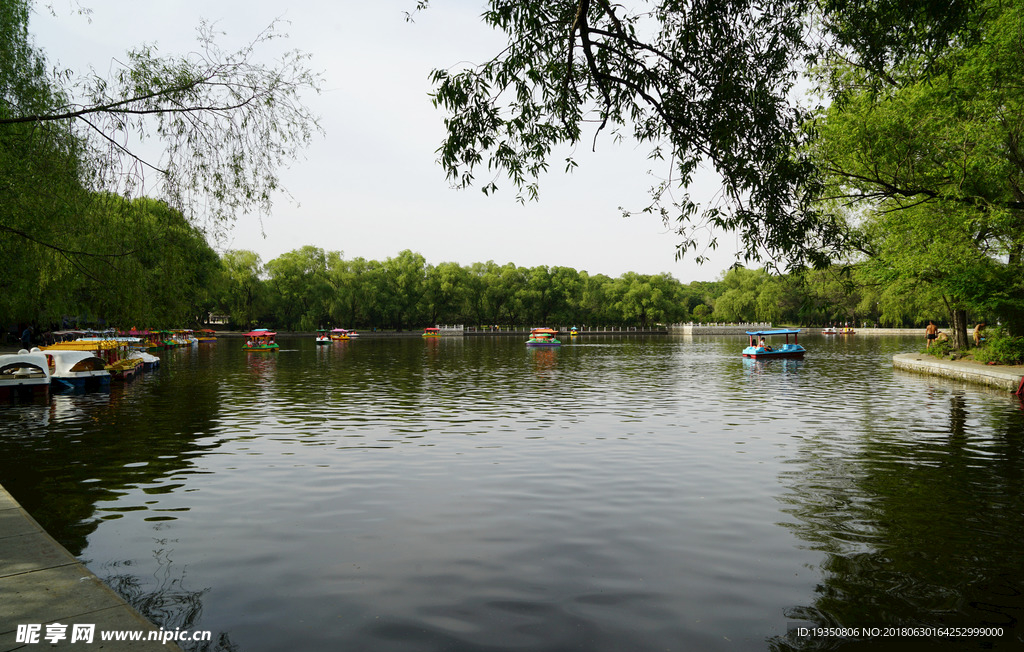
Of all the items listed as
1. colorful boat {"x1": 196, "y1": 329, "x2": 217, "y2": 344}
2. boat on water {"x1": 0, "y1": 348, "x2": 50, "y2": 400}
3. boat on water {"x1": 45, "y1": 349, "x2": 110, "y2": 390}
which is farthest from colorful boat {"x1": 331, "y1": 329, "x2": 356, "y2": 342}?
boat on water {"x1": 0, "y1": 348, "x2": 50, "y2": 400}

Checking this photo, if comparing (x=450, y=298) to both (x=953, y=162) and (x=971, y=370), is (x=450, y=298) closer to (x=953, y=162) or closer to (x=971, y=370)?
(x=971, y=370)

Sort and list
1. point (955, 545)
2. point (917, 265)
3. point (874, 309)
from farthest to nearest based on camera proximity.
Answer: point (874, 309), point (917, 265), point (955, 545)

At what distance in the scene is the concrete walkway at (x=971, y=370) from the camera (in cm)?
2798

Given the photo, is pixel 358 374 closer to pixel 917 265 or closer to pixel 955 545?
pixel 917 265

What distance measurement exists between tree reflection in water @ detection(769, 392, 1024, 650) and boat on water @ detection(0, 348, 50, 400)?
29.6m

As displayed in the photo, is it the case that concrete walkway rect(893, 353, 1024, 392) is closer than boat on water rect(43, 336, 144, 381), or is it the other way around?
concrete walkway rect(893, 353, 1024, 392)

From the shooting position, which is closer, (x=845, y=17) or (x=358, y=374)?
(x=845, y=17)

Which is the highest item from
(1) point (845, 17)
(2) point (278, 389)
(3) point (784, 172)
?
(1) point (845, 17)

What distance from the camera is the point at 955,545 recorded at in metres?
8.98

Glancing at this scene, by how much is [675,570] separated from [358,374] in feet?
115

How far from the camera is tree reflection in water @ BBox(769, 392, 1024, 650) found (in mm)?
6828

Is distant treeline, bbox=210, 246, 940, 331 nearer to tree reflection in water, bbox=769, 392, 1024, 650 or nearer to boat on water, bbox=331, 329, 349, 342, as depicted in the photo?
boat on water, bbox=331, 329, 349, 342

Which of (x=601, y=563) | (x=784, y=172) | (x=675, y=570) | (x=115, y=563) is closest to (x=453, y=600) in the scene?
(x=601, y=563)

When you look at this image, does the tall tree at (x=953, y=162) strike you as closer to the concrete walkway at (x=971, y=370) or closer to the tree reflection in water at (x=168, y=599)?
the concrete walkway at (x=971, y=370)
